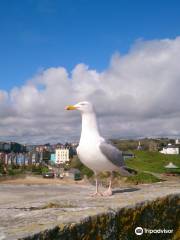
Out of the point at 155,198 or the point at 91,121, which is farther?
the point at 91,121

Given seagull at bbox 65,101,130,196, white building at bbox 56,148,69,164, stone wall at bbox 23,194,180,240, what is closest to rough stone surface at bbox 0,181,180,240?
stone wall at bbox 23,194,180,240

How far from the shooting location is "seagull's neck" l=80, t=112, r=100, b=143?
544 cm

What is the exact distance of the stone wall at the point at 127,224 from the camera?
2652 millimetres

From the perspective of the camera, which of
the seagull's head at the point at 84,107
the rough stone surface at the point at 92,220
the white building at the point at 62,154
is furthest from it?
the white building at the point at 62,154

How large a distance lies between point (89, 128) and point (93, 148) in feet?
0.98

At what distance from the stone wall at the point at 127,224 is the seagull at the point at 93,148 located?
130cm

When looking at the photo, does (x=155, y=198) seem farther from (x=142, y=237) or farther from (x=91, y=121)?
(x=91, y=121)

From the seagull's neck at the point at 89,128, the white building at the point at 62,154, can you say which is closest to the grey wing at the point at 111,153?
the seagull's neck at the point at 89,128

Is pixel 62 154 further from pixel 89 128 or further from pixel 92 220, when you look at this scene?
pixel 92 220

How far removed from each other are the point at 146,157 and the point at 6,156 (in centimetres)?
9392

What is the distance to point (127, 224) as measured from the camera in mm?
3316

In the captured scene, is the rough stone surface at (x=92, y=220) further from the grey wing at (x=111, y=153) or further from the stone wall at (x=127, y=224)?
the grey wing at (x=111, y=153)

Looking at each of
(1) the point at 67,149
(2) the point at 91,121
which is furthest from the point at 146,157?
(1) the point at 67,149

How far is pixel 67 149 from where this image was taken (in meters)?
197
